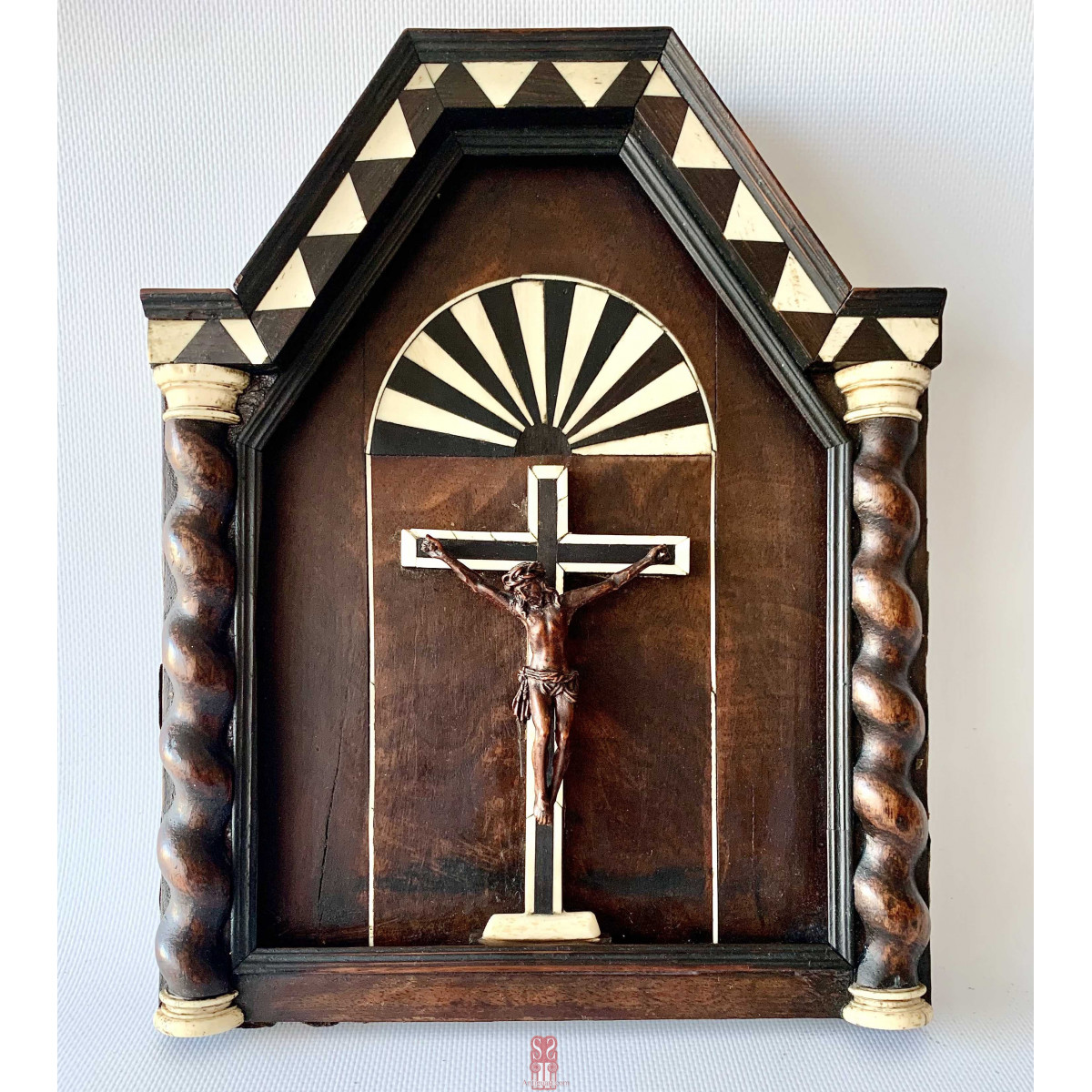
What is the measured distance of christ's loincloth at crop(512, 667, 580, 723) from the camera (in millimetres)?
1985

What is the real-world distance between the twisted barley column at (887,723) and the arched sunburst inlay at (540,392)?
1.09ft

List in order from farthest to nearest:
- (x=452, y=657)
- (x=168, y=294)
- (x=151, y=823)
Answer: (x=151, y=823), (x=452, y=657), (x=168, y=294)

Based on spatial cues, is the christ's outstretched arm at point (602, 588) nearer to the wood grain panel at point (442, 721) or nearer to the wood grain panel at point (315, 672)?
the wood grain panel at point (442, 721)

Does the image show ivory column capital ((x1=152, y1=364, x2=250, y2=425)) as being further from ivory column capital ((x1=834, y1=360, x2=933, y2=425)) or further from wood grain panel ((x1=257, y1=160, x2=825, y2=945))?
ivory column capital ((x1=834, y1=360, x2=933, y2=425))

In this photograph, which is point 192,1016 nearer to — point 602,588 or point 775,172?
point 602,588

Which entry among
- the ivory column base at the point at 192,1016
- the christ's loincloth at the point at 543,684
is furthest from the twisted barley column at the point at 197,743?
the christ's loincloth at the point at 543,684

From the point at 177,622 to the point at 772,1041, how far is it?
1.35 meters

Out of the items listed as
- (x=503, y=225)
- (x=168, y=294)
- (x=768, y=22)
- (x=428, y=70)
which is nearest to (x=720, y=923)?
(x=503, y=225)

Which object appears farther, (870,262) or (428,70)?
(870,262)

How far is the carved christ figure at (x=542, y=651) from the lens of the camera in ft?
6.52

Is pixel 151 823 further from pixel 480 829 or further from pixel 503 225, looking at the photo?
pixel 503 225

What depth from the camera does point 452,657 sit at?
2.05m

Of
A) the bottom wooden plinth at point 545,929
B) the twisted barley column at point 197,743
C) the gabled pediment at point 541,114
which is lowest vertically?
the bottom wooden plinth at point 545,929

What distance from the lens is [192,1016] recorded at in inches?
74.9
